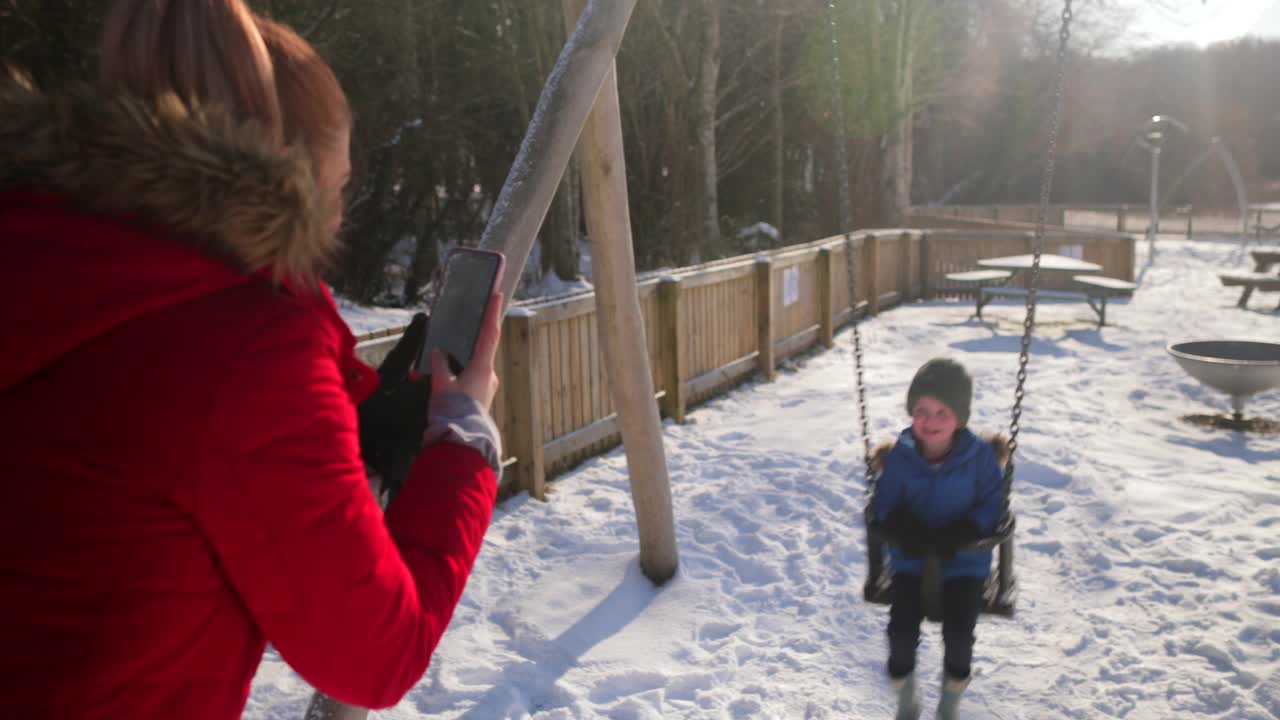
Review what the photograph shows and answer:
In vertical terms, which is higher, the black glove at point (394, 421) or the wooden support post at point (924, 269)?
the black glove at point (394, 421)

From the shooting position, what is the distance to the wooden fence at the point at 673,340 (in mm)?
6109

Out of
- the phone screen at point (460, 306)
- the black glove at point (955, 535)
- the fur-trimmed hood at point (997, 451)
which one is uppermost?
the phone screen at point (460, 306)

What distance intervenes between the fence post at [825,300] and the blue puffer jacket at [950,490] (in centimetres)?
867

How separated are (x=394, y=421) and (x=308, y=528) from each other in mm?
558

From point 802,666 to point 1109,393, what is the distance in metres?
6.03

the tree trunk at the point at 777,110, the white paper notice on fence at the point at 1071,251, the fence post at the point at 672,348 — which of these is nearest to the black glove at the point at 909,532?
the fence post at the point at 672,348

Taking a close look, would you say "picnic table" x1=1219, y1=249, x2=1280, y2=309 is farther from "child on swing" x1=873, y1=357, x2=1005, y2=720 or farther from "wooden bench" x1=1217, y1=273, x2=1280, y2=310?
"child on swing" x1=873, y1=357, x2=1005, y2=720

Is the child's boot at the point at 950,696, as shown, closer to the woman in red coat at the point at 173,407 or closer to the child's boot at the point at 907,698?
the child's boot at the point at 907,698

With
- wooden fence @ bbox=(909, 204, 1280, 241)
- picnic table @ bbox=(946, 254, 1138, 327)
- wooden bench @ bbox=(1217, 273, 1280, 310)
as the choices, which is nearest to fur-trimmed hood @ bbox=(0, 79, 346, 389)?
picnic table @ bbox=(946, 254, 1138, 327)

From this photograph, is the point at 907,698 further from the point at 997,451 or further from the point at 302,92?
the point at 302,92

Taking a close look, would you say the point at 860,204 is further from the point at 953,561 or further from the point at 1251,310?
the point at 953,561

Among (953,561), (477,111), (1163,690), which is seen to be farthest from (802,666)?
(477,111)

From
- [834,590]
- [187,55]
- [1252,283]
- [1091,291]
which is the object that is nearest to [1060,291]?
[1091,291]

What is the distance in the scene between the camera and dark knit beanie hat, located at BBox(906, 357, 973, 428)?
3385 millimetres
